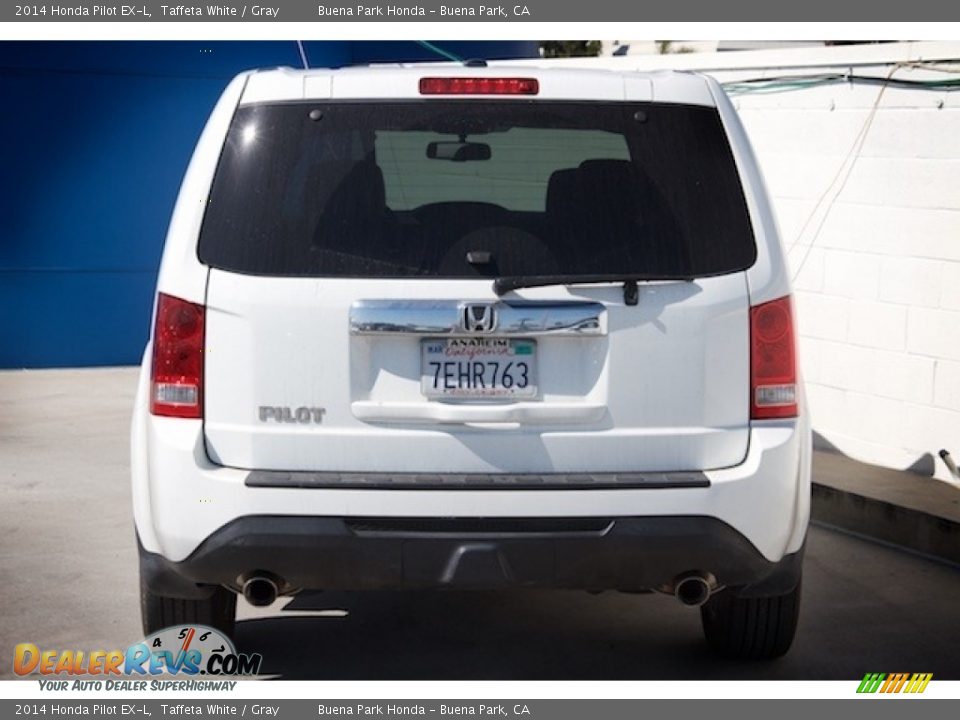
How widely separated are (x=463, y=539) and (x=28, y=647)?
1.95 meters

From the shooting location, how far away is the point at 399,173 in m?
12.6

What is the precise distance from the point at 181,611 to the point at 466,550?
47.7 inches

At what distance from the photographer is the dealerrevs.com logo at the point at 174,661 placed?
17.3 ft

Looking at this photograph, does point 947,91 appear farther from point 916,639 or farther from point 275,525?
point 275,525

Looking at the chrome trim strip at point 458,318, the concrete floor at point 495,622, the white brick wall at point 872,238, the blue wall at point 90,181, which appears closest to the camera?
the chrome trim strip at point 458,318

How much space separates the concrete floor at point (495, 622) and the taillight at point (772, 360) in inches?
43.3

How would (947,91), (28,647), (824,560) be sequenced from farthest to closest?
1. (947,91)
2. (824,560)
3. (28,647)

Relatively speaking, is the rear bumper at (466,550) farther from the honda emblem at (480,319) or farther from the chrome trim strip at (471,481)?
the honda emblem at (480,319)

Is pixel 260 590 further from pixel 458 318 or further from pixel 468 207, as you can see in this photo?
pixel 468 207

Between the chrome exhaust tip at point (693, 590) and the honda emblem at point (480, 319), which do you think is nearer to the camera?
the honda emblem at point (480, 319)
